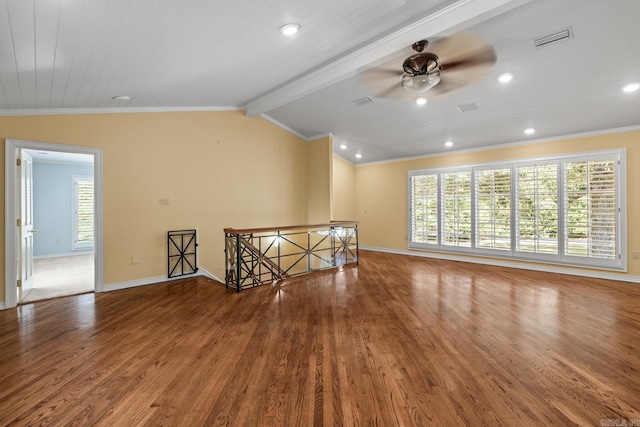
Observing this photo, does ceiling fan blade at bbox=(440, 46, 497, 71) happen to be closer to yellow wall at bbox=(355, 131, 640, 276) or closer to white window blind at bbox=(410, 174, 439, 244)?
yellow wall at bbox=(355, 131, 640, 276)

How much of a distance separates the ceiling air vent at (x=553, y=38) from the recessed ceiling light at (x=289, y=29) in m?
2.48

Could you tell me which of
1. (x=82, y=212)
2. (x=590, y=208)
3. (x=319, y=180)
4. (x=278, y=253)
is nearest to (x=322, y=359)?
(x=278, y=253)

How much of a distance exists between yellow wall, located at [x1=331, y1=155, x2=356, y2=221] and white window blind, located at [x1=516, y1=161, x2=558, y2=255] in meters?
4.46

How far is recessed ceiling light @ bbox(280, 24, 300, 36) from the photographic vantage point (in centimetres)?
269

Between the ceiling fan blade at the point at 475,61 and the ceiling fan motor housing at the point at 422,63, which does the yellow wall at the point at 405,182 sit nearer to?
the ceiling fan blade at the point at 475,61

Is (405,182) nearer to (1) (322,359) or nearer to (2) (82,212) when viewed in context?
(1) (322,359)

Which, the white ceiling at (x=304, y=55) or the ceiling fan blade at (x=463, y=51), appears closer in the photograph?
the white ceiling at (x=304, y=55)

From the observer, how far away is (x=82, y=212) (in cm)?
796

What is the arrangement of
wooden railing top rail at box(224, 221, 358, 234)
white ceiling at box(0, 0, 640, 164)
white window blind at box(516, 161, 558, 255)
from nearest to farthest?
white ceiling at box(0, 0, 640, 164)
wooden railing top rail at box(224, 221, 358, 234)
white window blind at box(516, 161, 558, 255)

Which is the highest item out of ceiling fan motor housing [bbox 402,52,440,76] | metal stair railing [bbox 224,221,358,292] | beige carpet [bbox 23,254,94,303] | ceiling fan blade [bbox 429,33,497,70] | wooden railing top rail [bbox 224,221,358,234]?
ceiling fan blade [bbox 429,33,497,70]

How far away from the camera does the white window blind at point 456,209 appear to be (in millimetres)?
6691

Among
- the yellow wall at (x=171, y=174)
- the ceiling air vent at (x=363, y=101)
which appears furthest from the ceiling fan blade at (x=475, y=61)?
the yellow wall at (x=171, y=174)

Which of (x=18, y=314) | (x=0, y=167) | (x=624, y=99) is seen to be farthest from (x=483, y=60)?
(x=18, y=314)

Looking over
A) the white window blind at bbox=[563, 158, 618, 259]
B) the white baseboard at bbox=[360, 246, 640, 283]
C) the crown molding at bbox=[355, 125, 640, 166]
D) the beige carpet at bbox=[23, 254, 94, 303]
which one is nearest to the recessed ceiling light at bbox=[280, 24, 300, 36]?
the beige carpet at bbox=[23, 254, 94, 303]
